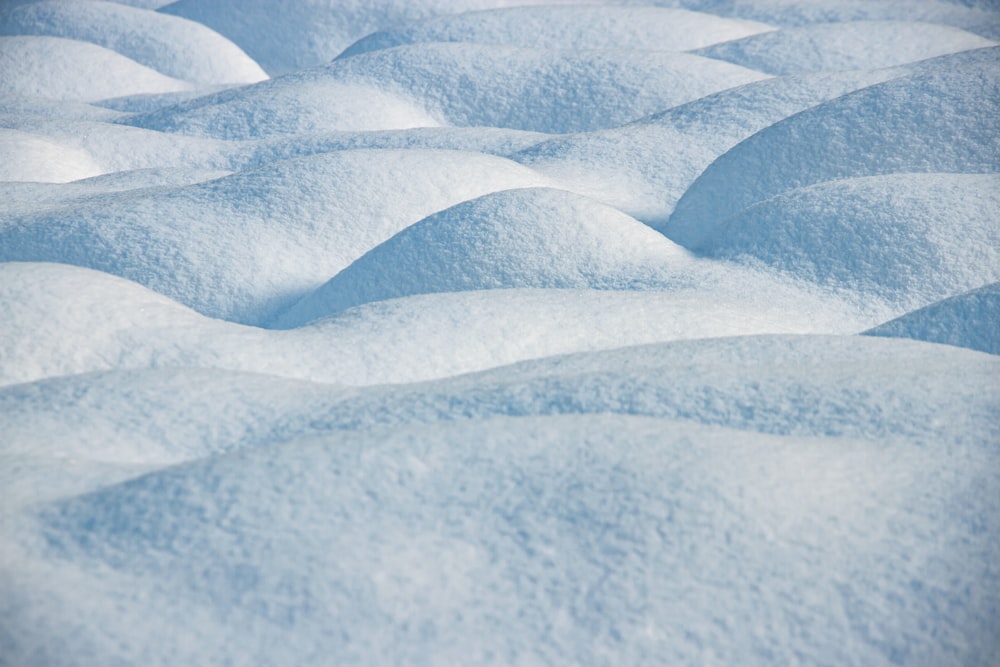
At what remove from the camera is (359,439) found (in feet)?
2.05

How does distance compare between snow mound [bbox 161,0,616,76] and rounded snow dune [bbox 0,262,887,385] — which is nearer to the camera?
rounded snow dune [bbox 0,262,887,385]

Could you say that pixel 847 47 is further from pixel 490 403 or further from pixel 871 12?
pixel 490 403

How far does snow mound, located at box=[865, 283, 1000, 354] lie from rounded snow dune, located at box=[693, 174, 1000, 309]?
0.15 m

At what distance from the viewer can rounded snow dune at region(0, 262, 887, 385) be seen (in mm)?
864

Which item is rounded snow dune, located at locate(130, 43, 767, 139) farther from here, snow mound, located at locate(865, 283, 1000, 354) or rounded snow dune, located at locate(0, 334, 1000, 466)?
rounded snow dune, located at locate(0, 334, 1000, 466)

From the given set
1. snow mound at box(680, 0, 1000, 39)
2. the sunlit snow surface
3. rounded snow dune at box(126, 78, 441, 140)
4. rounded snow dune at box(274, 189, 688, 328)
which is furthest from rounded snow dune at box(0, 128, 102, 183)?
snow mound at box(680, 0, 1000, 39)

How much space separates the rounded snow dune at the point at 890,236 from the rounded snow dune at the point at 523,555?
515mm

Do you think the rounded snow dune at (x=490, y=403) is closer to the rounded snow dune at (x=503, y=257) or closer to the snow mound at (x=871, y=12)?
the rounded snow dune at (x=503, y=257)

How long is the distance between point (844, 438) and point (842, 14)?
2240 mm

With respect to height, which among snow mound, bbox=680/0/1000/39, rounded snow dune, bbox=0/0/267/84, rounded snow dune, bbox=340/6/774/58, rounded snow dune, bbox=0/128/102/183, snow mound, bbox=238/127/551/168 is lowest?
rounded snow dune, bbox=0/128/102/183

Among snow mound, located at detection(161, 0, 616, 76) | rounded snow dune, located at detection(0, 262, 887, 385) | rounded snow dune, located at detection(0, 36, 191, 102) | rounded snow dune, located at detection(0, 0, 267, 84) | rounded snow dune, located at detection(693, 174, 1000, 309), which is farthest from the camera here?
snow mound, located at detection(161, 0, 616, 76)

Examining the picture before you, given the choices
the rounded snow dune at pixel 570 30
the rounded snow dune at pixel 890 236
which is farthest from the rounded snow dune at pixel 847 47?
the rounded snow dune at pixel 890 236

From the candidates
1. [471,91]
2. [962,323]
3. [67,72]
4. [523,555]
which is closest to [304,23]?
[67,72]

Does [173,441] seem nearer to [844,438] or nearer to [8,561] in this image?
[8,561]
